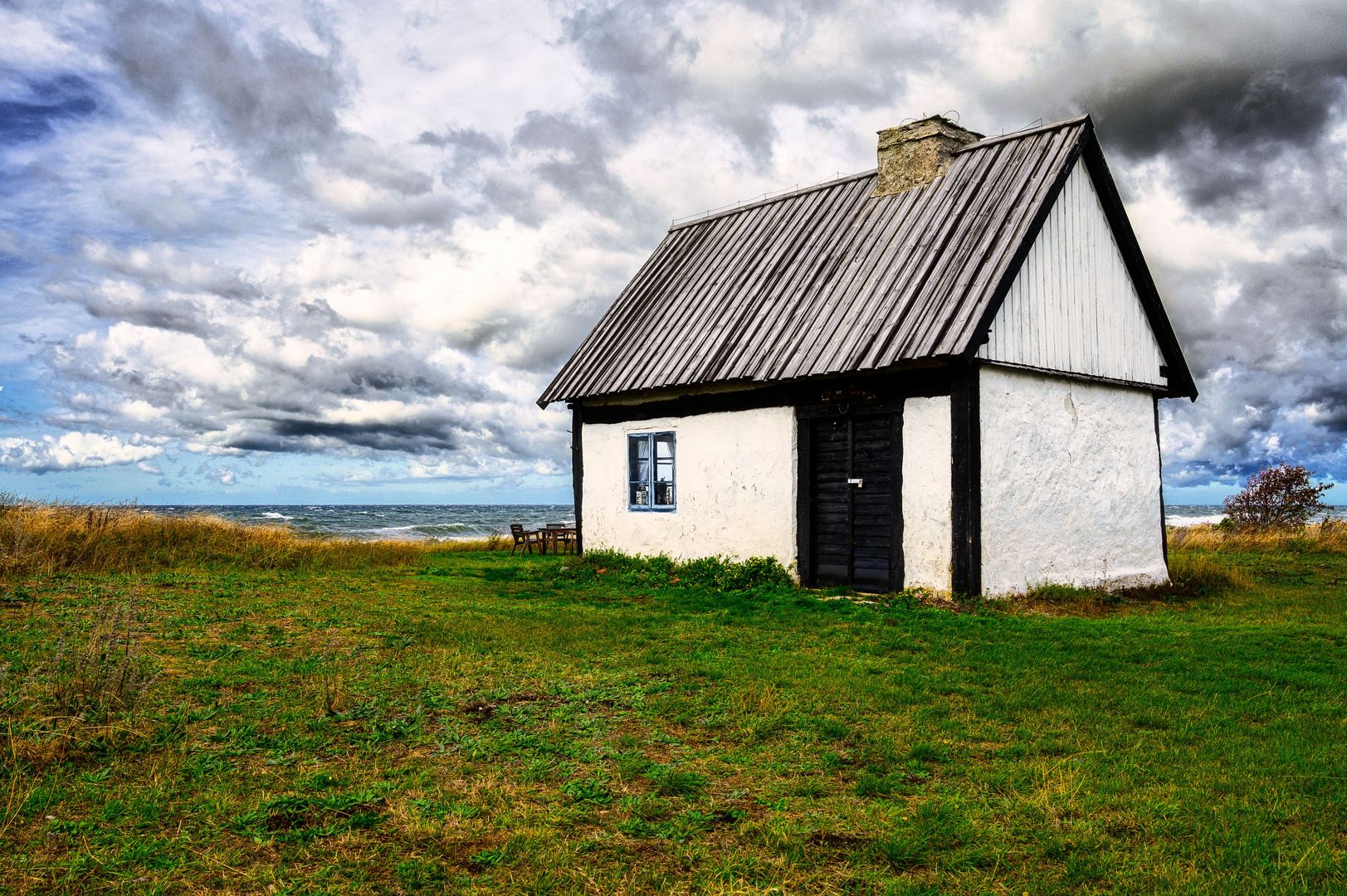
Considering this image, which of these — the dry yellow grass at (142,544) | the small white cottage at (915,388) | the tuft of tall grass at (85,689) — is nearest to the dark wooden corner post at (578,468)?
the small white cottage at (915,388)

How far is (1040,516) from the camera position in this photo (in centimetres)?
1277

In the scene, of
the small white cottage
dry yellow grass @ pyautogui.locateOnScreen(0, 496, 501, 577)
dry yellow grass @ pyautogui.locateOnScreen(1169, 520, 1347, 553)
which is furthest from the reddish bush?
dry yellow grass @ pyautogui.locateOnScreen(0, 496, 501, 577)

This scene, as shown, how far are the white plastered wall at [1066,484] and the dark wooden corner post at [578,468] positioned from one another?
8.16 m

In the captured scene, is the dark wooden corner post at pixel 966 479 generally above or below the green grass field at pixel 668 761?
above

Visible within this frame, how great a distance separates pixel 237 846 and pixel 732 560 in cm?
1101

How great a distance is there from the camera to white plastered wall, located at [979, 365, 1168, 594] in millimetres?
12109

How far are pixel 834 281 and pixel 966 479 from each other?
439 cm

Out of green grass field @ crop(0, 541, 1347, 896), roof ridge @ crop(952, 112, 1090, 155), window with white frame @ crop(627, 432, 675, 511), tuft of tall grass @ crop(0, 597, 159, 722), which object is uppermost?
roof ridge @ crop(952, 112, 1090, 155)

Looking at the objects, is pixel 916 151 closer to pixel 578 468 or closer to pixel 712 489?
pixel 712 489

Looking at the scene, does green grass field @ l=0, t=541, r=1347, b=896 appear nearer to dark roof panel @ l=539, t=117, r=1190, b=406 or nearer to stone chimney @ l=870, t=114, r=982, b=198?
dark roof panel @ l=539, t=117, r=1190, b=406

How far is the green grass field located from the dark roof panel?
463 centimetres

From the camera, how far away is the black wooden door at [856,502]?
12.6 metres

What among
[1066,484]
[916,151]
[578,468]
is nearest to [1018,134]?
[916,151]

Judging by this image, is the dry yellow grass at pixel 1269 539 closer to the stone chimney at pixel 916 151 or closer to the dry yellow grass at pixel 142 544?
the stone chimney at pixel 916 151
